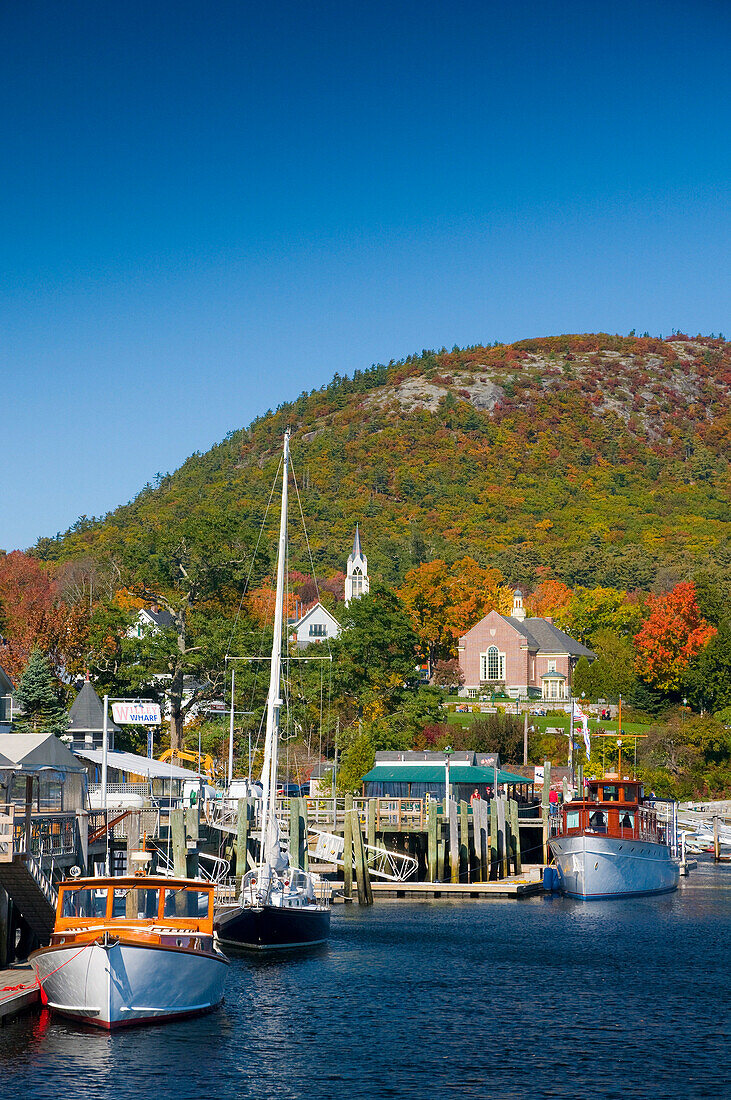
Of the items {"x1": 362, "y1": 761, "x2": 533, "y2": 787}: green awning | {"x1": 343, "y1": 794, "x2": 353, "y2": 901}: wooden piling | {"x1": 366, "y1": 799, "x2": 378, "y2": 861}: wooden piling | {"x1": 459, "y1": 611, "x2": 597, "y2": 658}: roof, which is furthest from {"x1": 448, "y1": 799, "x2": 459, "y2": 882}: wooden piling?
{"x1": 459, "y1": 611, "x2": 597, "y2": 658}: roof

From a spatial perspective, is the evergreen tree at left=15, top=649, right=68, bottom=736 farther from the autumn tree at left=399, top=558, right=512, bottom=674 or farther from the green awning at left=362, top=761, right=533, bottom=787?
the autumn tree at left=399, top=558, right=512, bottom=674

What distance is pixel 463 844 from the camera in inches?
2293

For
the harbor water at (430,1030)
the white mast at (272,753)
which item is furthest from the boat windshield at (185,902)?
the white mast at (272,753)

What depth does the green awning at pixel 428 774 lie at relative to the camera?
68500 mm

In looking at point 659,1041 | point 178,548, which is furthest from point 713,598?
point 659,1041

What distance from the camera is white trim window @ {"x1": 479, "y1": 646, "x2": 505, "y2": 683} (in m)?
135

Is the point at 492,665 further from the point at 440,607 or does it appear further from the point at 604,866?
the point at 604,866

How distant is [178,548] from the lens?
8738cm

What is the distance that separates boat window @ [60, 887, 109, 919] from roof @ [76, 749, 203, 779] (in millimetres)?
26427

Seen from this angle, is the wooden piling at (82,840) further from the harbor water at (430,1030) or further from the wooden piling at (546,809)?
the wooden piling at (546,809)

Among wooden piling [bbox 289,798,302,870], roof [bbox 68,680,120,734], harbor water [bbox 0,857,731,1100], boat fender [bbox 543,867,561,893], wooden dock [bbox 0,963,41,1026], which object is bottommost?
harbor water [bbox 0,857,731,1100]

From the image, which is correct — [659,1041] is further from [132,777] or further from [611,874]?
[132,777]

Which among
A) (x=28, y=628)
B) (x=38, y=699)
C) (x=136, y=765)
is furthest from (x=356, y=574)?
(x=136, y=765)

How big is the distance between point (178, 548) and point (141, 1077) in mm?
64402
